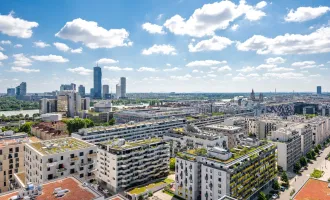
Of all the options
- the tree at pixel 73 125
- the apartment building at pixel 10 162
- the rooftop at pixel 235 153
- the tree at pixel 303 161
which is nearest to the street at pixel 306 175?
the tree at pixel 303 161

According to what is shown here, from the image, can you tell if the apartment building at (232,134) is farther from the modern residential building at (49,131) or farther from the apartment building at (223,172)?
the modern residential building at (49,131)

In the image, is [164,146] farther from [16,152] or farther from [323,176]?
[323,176]

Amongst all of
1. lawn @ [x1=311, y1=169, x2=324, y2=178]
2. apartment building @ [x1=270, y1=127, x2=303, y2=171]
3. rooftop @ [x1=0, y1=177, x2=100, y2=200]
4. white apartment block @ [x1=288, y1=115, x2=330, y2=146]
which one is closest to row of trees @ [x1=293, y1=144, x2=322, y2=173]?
apartment building @ [x1=270, y1=127, x2=303, y2=171]

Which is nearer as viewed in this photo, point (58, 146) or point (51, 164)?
point (51, 164)

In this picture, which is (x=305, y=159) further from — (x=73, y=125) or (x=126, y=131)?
(x=73, y=125)

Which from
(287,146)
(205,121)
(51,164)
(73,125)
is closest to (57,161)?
(51,164)

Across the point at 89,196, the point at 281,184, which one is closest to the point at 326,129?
the point at 281,184
